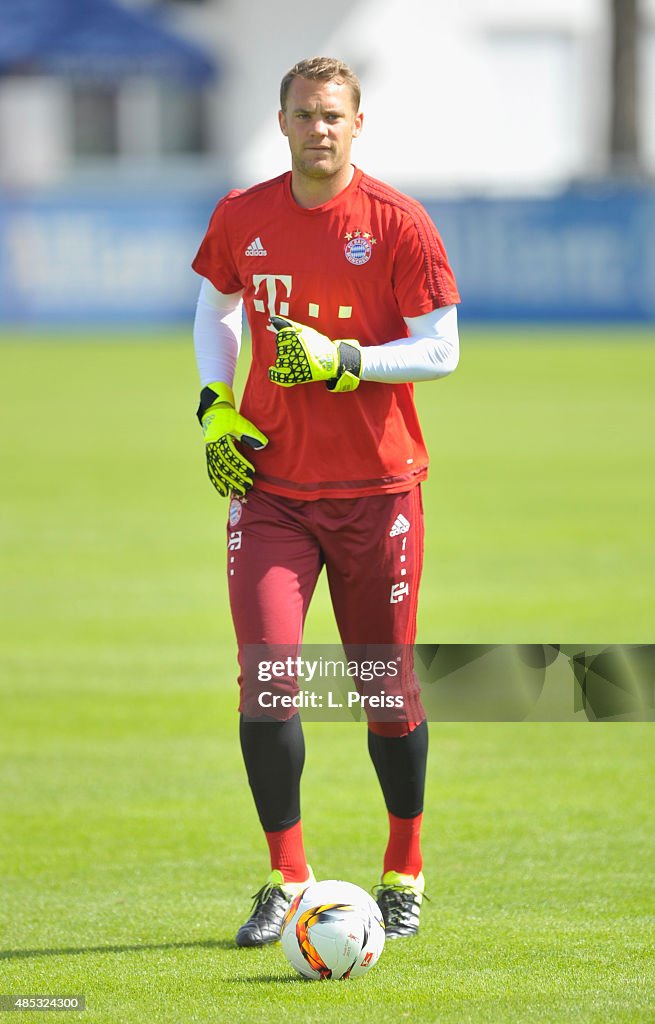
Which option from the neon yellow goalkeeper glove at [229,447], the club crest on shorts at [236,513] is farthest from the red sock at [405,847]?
the neon yellow goalkeeper glove at [229,447]

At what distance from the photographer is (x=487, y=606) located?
10195 millimetres

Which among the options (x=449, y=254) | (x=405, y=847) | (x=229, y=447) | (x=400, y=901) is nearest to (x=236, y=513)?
(x=229, y=447)

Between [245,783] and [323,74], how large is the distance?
3.13 m

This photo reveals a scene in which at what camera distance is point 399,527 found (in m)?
5.30

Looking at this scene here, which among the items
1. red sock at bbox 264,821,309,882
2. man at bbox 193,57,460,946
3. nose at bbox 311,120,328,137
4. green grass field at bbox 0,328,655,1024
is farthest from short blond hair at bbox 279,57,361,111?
green grass field at bbox 0,328,655,1024

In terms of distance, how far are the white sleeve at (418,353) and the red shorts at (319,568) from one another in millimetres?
397

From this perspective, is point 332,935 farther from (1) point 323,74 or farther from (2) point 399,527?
(1) point 323,74

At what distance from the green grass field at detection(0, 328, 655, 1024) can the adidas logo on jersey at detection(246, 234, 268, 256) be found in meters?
2.05

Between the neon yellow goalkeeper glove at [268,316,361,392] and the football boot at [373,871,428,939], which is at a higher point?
the neon yellow goalkeeper glove at [268,316,361,392]

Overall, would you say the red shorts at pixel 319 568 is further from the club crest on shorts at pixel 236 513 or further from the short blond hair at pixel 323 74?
the short blond hair at pixel 323 74

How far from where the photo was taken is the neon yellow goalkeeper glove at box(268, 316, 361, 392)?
4.98 meters

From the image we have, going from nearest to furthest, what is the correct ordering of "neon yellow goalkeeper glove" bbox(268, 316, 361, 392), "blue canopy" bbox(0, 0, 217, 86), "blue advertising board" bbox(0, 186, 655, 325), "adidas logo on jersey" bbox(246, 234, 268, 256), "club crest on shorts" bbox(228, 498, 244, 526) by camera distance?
"neon yellow goalkeeper glove" bbox(268, 316, 361, 392) < "adidas logo on jersey" bbox(246, 234, 268, 256) < "club crest on shorts" bbox(228, 498, 244, 526) < "blue advertising board" bbox(0, 186, 655, 325) < "blue canopy" bbox(0, 0, 217, 86)

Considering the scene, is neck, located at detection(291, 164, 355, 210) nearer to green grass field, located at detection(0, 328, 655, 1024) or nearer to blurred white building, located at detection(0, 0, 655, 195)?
green grass field, located at detection(0, 328, 655, 1024)

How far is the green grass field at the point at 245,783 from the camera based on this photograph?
4.82 m
